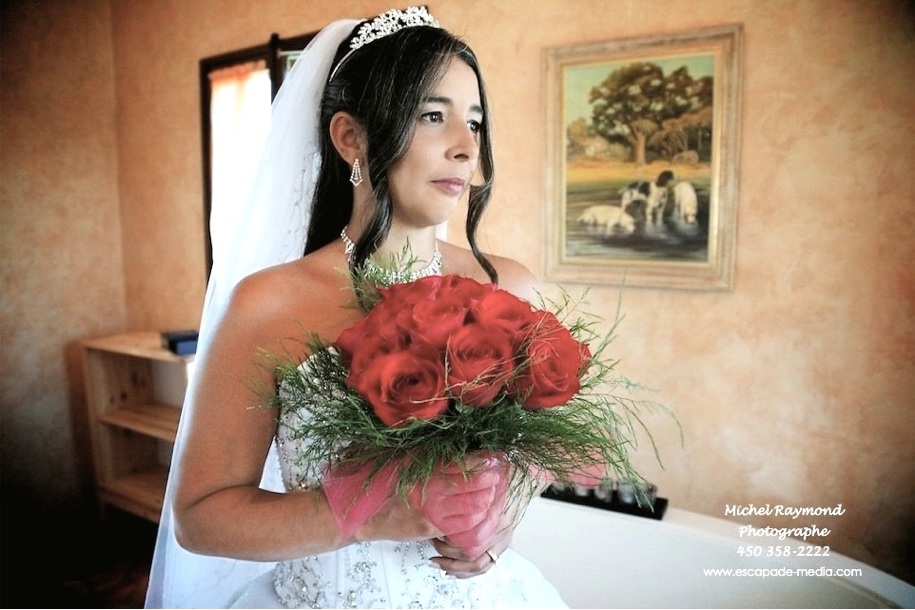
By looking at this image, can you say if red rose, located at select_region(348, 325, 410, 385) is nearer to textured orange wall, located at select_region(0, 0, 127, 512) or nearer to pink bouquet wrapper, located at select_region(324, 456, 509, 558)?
pink bouquet wrapper, located at select_region(324, 456, 509, 558)

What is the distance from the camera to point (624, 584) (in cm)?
161

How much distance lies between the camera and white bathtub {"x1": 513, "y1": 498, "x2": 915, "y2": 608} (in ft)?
4.32

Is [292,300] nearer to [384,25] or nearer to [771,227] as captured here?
[384,25]

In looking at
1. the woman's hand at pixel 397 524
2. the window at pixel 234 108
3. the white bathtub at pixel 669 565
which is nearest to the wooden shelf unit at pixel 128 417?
the window at pixel 234 108

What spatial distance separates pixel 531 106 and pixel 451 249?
0.84 metres

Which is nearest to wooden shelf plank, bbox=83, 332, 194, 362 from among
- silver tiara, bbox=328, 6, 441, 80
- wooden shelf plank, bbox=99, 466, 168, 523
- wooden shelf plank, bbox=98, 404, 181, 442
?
wooden shelf plank, bbox=98, 404, 181, 442

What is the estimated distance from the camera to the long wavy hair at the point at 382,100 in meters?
0.93

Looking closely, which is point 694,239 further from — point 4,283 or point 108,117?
point 4,283

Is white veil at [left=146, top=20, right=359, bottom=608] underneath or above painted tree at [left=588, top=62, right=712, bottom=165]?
underneath

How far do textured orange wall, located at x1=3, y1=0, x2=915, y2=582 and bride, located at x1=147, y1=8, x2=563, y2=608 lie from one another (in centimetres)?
67

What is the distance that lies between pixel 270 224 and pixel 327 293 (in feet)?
0.95

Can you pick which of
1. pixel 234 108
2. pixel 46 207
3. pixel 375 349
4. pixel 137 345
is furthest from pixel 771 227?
pixel 46 207

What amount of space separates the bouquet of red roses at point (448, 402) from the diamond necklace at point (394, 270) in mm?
122

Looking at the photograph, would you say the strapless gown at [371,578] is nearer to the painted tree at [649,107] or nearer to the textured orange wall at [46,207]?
the painted tree at [649,107]
